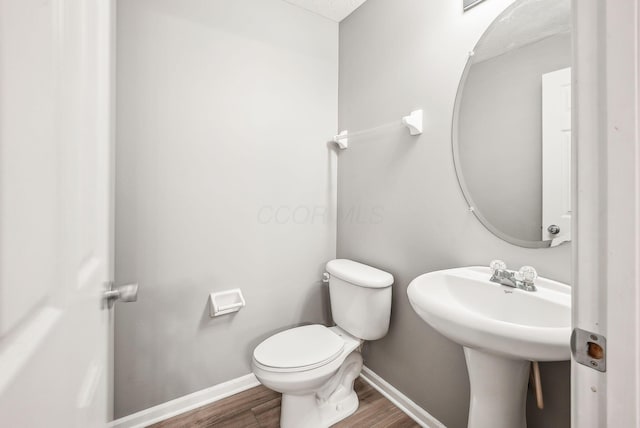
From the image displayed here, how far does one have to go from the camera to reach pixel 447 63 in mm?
1258

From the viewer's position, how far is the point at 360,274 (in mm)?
1486

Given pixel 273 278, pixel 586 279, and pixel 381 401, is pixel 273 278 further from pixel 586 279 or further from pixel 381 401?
pixel 586 279

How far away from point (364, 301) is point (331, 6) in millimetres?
1835

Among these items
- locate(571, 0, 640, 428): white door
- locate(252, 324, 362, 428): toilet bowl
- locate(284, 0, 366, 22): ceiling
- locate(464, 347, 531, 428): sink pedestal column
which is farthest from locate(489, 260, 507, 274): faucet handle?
locate(284, 0, 366, 22): ceiling

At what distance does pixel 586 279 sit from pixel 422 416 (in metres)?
1.33

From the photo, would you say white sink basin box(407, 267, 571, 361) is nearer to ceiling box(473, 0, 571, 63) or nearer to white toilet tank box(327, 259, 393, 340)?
white toilet tank box(327, 259, 393, 340)

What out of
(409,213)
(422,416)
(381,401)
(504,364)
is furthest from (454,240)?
(381,401)

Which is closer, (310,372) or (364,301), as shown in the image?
(310,372)

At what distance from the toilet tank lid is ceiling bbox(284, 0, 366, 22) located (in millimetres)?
1641

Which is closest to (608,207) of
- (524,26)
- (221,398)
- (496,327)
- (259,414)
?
(496,327)

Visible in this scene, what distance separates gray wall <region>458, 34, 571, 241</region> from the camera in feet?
3.25

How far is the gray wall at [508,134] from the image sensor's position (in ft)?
3.25

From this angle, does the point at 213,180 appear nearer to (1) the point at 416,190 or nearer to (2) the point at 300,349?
(2) the point at 300,349

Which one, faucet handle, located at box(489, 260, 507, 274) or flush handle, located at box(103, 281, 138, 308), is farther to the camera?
faucet handle, located at box(489, 260, 507, 274)
